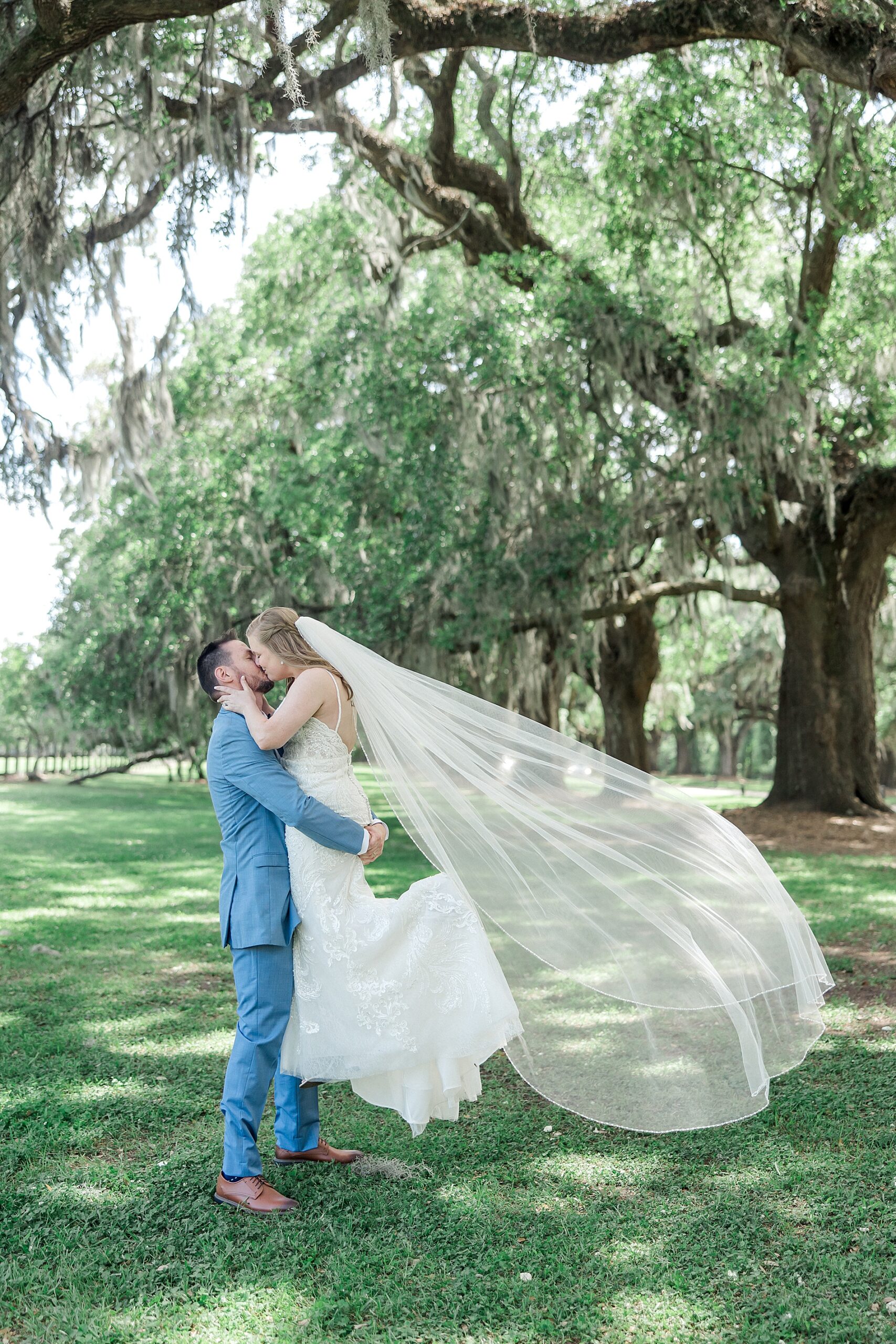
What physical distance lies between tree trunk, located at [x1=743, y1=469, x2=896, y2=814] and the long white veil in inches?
382

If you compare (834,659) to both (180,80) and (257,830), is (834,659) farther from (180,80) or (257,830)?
(257,830)

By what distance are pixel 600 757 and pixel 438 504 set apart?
7.39 metres

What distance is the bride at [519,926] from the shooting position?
10.8ft

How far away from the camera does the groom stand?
3.18 meters

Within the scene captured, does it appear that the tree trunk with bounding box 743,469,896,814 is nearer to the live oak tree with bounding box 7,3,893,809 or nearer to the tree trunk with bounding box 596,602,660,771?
the live oak tree with bounding box 7,3,893,809

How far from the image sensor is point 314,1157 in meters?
3.48

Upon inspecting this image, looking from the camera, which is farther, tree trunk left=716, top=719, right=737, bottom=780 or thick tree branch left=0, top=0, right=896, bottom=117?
tree trunk left=716, top=719, right=737, bottom=780

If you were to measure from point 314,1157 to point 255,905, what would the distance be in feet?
2.94

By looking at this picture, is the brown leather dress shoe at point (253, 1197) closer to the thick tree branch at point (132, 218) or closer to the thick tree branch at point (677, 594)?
the thick tree branch at point (132, 218)

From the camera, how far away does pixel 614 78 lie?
38.6ft

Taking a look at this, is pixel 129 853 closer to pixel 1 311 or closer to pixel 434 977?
pixel 1 311

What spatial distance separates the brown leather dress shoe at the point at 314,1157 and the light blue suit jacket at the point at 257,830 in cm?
74

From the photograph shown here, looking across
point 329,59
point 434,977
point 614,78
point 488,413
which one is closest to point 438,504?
point 488,413

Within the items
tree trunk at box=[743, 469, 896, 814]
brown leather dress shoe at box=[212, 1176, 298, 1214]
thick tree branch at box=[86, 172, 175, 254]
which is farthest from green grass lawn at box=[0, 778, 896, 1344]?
tree trunk at box=[743, 469, 896, 814]
